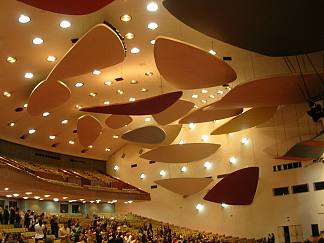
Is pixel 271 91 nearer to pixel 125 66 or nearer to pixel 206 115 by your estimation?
pixel 206 115

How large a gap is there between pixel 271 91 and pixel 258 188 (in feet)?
46.2

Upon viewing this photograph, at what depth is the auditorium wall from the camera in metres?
24.1

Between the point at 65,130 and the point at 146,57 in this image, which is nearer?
the point at 146,57

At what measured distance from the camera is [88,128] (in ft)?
65.8

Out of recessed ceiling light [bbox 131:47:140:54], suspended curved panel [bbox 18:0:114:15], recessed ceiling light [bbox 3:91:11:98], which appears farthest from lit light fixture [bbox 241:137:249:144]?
suspended curved panel [bbox 18:0:114:15]

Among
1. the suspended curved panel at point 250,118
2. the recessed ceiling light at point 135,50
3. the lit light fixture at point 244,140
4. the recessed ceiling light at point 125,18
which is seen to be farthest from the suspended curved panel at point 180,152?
the recessed ceiling light at point 125,18

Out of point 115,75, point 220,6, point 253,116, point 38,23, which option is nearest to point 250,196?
point 253,116

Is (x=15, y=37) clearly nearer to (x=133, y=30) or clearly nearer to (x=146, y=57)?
Answer: (x=133, y=30)

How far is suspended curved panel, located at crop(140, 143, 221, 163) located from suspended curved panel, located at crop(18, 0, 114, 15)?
1608cm

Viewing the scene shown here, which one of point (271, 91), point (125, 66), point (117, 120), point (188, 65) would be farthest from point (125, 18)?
point (117, 120)

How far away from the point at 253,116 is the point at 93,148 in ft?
51.8

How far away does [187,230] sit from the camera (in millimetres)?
27922

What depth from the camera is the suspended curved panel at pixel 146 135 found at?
1945cm

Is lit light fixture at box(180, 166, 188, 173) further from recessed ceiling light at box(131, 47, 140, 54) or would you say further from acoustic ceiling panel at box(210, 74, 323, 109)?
acoustic ceiling panel at box(210, 74, 323, 109)
